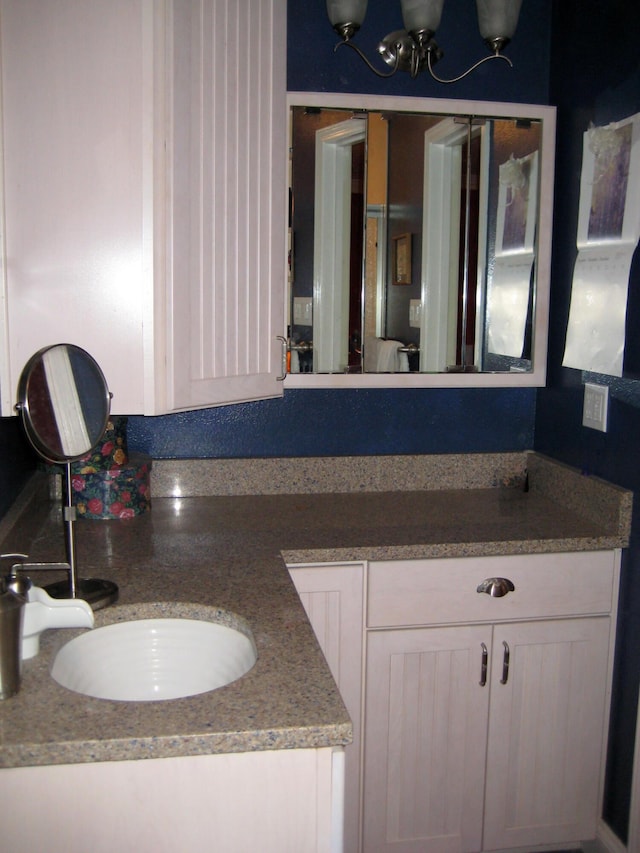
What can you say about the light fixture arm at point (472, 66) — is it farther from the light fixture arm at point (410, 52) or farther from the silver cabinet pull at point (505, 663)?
the silver cabinet pull at point (505, 663)

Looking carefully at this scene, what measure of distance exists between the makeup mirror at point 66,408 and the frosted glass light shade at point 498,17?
1.50 metres

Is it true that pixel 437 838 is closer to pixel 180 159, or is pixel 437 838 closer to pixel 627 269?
pixel 627 269

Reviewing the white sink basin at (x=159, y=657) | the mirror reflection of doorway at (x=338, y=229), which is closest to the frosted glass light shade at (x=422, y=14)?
the mirror reflection of doorway at (x=338, y=229)

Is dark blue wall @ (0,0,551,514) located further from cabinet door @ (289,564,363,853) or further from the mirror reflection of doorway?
cabinet door @ (289,564,363,853)

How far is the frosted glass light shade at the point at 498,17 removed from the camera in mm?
2146

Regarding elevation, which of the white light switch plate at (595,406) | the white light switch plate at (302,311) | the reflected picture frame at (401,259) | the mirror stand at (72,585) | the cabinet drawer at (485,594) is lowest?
the cabinet drawer at (485,594)

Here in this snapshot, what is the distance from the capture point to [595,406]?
212 centimetres

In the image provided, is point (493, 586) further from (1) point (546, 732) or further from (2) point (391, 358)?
(2) point (391, 358)

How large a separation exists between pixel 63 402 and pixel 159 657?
1.55 feet

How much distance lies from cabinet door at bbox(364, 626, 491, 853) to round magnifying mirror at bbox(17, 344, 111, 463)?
0.91 m

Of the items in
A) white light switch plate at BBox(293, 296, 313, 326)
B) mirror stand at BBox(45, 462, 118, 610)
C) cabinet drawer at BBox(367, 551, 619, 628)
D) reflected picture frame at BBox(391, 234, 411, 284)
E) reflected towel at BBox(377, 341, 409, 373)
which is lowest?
cabinet drawer at BBox(367, 551, 619, 628)

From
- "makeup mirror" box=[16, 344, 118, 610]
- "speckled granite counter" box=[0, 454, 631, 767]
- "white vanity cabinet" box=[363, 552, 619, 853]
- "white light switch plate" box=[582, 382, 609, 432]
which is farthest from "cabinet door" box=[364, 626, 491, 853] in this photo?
"makeup mirror" box=[16, 344, 118, 610]

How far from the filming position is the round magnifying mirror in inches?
51.6

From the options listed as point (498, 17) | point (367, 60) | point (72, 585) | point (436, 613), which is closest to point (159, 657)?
point (72, 585)
